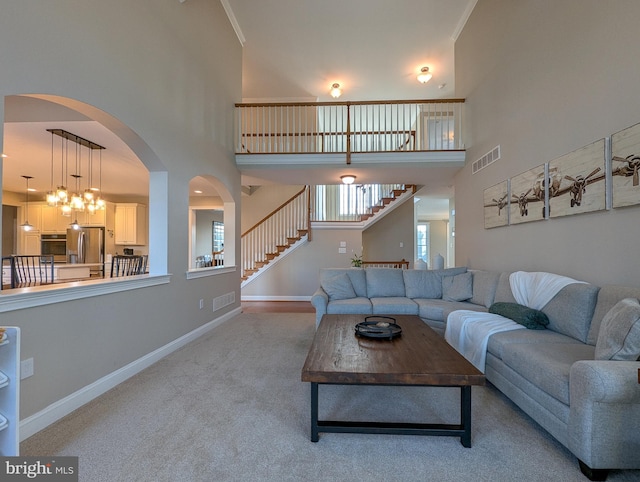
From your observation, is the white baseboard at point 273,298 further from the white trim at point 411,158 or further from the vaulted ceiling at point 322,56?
the white trim at point 411,158

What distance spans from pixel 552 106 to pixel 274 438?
376 cm

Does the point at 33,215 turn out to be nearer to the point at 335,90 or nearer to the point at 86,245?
the point at 86,245

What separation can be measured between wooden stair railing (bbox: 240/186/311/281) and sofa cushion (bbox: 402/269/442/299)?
348 centimetres

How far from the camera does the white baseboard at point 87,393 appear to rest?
6.48ft

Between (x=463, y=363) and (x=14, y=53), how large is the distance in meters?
3.30

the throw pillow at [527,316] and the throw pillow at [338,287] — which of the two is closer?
the throw pillow at [527,316]

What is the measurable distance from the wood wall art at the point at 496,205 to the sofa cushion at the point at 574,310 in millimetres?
1503

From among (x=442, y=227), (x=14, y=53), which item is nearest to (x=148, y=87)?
(x=14, y=53)

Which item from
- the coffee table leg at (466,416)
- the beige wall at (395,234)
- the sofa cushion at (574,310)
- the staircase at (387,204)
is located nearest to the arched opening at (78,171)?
the coffee table leg at (466,416)

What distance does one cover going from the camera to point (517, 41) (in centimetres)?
363

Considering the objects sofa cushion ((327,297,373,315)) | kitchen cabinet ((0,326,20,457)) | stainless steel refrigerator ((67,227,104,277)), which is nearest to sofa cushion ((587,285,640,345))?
sofa cushion ((327,297,373,315))

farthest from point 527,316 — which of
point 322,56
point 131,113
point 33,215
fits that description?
point 33,215

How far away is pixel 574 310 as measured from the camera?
7.89ft

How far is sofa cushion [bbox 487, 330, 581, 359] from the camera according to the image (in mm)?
2328
